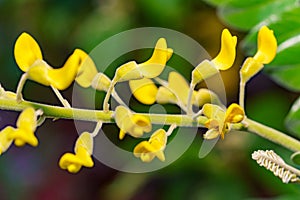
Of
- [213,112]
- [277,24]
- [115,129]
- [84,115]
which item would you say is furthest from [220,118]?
[115,129]

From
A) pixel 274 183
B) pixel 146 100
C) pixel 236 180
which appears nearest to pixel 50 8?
pixel 236 180

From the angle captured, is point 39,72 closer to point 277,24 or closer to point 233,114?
point 233,114

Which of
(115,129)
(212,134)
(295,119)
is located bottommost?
(115,129)

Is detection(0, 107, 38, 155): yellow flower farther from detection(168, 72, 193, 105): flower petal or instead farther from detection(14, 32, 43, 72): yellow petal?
detection(168, 72, 193, 105): flower petal

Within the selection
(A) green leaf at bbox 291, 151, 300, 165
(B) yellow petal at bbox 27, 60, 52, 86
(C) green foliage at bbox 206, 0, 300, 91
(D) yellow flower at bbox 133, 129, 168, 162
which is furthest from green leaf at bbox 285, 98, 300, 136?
(B) yellow petal at bbox 27, 60, 52, 86

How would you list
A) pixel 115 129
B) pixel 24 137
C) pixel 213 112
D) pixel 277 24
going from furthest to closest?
1. pixel 115 129
2. pixel 277 24
3. pixel 213 112
4. pixel 24 137

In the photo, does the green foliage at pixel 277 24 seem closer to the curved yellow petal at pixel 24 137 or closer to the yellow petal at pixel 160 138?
the yellow petal at pixel 160 138

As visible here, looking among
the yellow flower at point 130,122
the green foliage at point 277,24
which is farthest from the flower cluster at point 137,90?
the green foliage at point 277,24

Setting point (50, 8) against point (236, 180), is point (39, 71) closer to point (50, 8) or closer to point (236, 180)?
point (236, 180)
